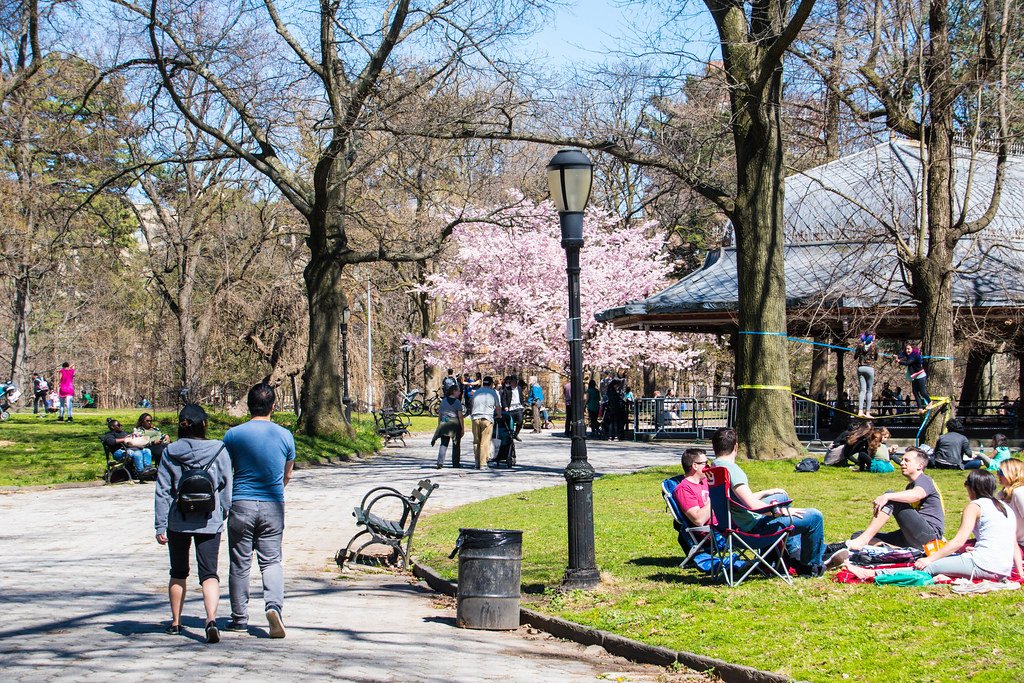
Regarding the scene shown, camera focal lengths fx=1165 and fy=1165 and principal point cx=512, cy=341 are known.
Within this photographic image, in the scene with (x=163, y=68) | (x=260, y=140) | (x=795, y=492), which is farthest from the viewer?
(x=260, y=140)

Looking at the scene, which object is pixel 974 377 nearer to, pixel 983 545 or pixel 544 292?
pixel 544 292

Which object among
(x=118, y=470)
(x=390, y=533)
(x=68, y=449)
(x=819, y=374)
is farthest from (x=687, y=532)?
(x=819, y=374)

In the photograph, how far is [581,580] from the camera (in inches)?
A: 402

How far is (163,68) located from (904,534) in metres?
20.2

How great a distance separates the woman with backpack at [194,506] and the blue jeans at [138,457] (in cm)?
1328

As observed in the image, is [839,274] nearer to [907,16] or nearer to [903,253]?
[903,253]

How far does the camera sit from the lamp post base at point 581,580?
10211mm

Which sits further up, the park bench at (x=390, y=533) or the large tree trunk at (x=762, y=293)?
the large tree trunk at (x=762, y=293)

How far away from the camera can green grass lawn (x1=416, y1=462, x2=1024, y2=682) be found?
7.19 metres

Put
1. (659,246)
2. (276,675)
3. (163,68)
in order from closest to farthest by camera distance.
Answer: (276,675) < (163,68) < (659,246)

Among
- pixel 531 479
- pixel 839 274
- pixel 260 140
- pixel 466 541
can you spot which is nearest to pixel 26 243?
pixel 260 140

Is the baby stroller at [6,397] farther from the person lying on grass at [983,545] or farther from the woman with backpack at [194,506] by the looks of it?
the person lying on grass at [983,545]

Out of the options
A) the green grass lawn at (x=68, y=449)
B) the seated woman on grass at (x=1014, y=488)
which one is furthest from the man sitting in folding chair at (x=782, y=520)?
the green grass lawn at (x=68, y=449)

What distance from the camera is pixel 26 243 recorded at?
33469 mm
